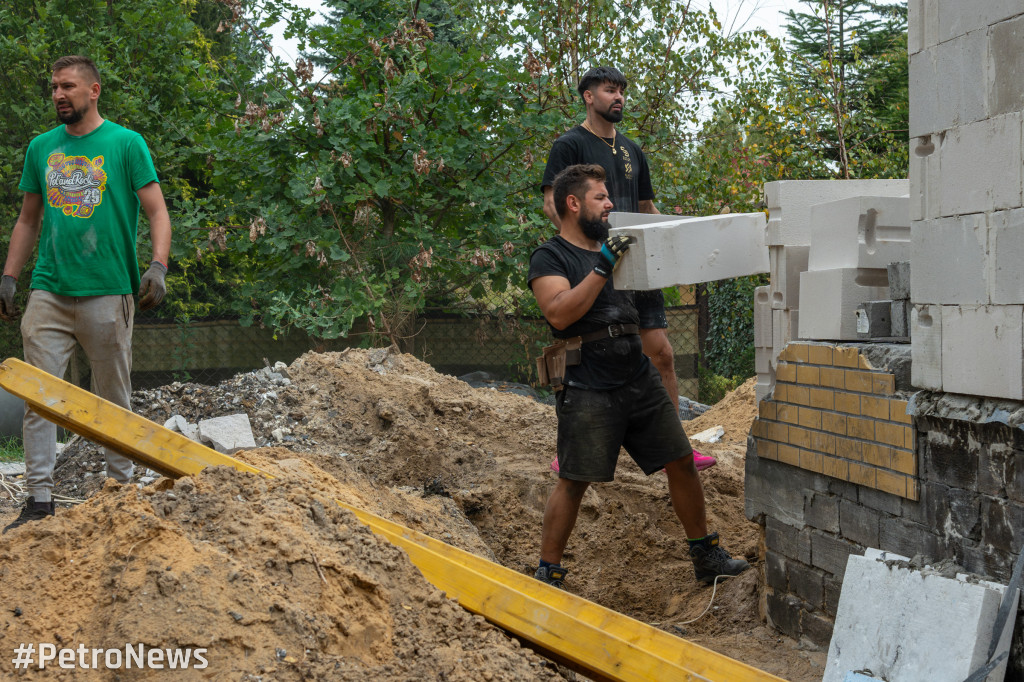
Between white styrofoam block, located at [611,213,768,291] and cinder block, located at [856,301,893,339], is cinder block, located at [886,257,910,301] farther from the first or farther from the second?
white styrofoam block, located at [611,213,768,291]

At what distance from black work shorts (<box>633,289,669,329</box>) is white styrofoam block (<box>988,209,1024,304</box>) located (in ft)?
7.21

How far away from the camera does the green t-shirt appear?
4.22m

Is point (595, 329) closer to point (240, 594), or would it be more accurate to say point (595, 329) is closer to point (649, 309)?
point (649, 309)

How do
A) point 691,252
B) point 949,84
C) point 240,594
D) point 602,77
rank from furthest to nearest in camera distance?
point 602,77, point 691,252, point 949,84, point 240,594

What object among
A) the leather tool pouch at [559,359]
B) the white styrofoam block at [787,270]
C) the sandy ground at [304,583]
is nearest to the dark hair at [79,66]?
the sandy ground at [304,583]

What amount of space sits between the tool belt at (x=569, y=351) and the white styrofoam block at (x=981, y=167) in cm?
143


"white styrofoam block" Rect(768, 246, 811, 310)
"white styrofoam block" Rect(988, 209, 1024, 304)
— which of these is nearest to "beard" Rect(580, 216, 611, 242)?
"white styrofoam block" Rect(768, 246, 811, 310)

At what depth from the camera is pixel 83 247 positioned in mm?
4238

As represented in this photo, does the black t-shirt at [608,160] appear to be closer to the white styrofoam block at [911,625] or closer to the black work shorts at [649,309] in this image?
the black work shorts at [649,309]

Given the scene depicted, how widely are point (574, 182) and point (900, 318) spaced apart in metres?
1.46

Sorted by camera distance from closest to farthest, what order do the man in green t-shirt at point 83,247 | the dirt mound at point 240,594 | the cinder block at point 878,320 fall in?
the dirt mound at point 240,594
the cinder block at point 878,320
the man in green t-shirt at point 83,247

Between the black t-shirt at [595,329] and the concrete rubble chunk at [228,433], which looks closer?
the black t-shirt at [595,329]

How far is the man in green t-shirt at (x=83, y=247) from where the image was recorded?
4191 millimetres

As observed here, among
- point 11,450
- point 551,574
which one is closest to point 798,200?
point 551,574
